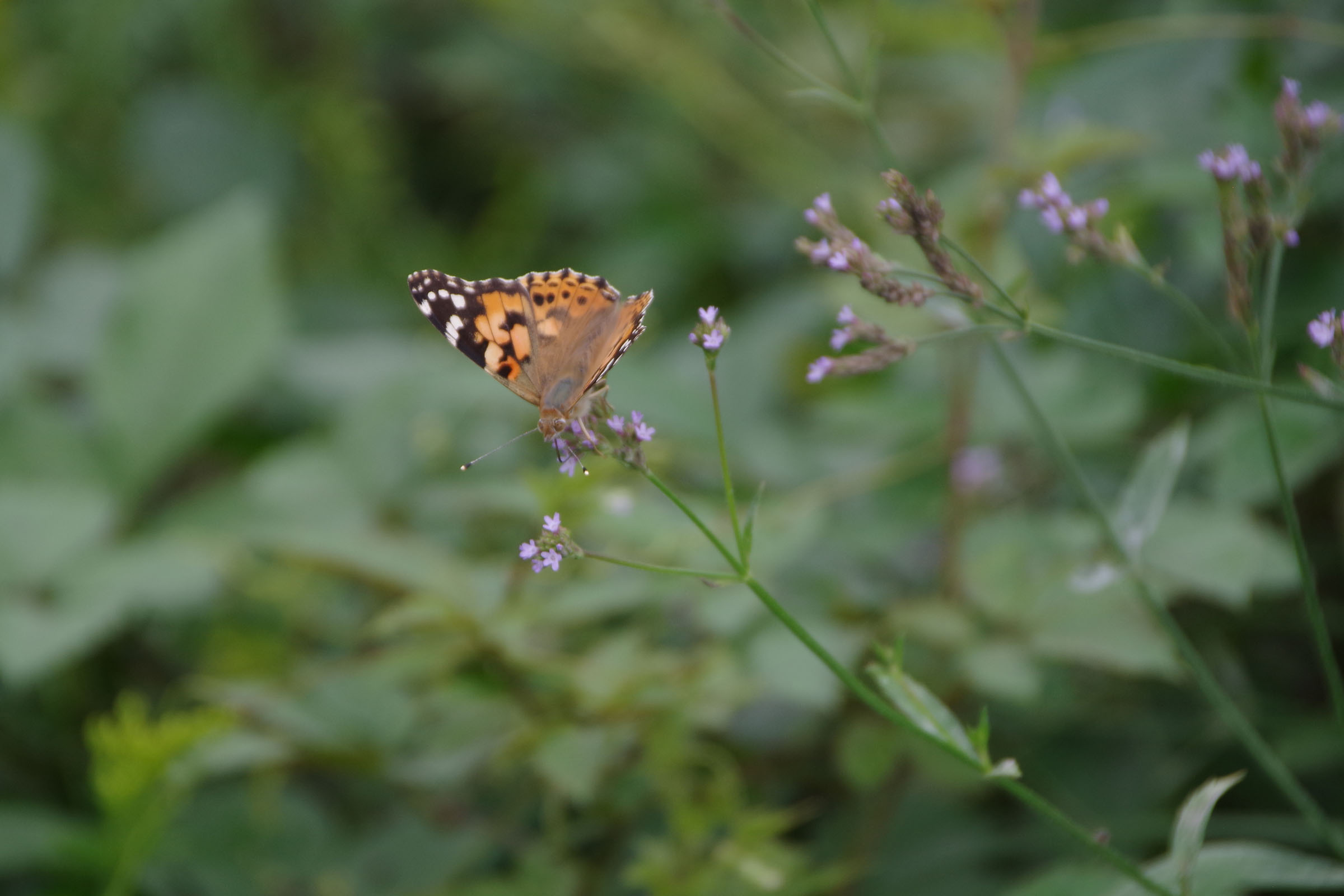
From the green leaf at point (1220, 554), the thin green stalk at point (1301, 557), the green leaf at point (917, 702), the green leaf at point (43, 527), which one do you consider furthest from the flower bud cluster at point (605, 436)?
the green leaf at point (43, 527)

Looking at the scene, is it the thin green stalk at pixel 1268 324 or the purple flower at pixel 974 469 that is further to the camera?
the purple flower at pixel 974 469

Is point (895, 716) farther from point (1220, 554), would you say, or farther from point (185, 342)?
point (185, 342)

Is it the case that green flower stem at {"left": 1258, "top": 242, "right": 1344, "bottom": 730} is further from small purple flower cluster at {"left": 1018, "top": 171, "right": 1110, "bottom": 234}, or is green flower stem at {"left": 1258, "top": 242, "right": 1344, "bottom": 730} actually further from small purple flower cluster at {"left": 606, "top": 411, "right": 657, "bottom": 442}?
small purple flower cluster at {"left": 606, "top": 411, "right": 657, "bottom": 442}

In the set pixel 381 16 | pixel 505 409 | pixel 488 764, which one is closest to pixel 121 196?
pixel 381 16

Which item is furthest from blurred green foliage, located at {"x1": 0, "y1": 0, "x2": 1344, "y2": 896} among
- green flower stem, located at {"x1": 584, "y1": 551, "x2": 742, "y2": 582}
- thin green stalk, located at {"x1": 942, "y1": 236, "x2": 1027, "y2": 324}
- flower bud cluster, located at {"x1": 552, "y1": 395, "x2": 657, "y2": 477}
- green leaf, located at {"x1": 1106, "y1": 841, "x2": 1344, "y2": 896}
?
thin green stalk, located at {"x1": 942, "y1": 236, "x2": 1027, "y2": 324}

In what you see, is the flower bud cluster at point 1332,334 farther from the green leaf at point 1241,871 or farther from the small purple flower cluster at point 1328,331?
the green leaf at point 1241,871

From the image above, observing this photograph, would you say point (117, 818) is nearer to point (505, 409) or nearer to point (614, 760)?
point (614, 760)

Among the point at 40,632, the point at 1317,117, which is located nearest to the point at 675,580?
the point at 1317,117
